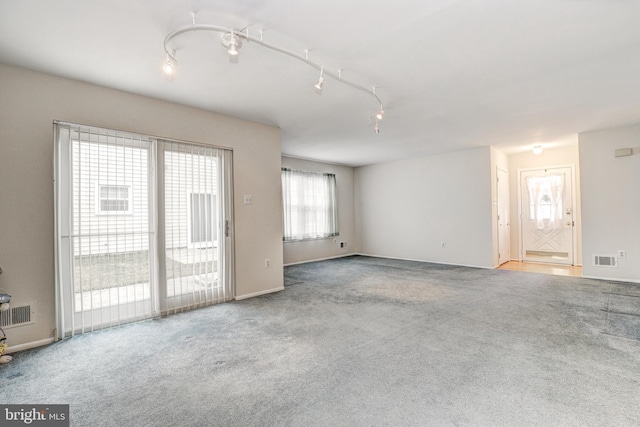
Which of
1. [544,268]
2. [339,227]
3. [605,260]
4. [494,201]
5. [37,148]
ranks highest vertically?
[37,148]

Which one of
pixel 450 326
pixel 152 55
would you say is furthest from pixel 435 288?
pixel 152 55

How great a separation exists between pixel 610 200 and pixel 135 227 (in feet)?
23.2

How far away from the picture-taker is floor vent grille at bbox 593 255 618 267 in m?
5.02

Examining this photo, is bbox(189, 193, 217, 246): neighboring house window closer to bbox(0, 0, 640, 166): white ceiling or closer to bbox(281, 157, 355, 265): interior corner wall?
bbox(0, 0, 640, 166): white ceiling

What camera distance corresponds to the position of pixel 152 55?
2588 millimetres

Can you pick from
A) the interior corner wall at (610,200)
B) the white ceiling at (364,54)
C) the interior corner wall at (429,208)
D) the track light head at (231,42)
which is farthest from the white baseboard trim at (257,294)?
the interior corner wall at (610,200)

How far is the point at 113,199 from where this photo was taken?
323 cm

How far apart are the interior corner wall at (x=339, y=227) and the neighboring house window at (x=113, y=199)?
158 inches

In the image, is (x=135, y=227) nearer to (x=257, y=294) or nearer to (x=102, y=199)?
(x=102, y=199)

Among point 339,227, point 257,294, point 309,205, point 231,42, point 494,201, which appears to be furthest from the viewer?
point 339,227

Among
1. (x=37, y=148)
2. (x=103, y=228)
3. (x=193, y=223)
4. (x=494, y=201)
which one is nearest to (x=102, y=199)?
(x=103, y=228)

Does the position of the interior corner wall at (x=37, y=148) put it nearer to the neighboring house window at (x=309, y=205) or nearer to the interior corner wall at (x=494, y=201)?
the neighboring house window at (x=309, y=205)

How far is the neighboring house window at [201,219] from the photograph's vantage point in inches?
150

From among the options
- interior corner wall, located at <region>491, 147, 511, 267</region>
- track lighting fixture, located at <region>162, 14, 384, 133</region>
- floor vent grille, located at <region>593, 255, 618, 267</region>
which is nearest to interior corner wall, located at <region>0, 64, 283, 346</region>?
track lighting fixture, located at <region>162, 14, 384, 133</region>
